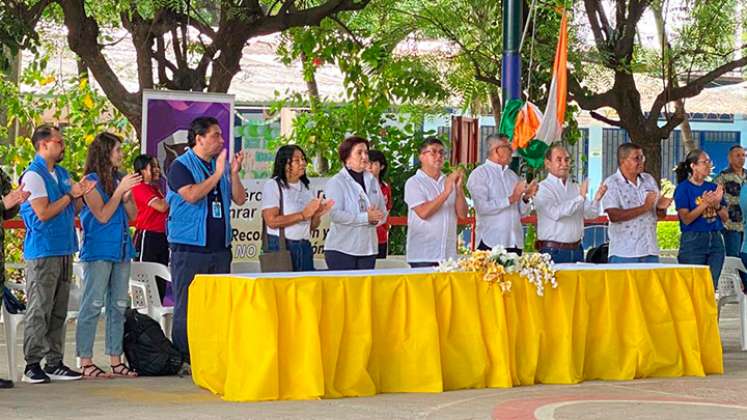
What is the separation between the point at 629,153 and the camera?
40.0ft

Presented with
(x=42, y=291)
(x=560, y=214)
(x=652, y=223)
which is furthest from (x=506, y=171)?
(x=42, y=291)

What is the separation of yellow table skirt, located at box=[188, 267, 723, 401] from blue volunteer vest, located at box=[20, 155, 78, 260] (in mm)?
1032

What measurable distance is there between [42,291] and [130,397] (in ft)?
3.68

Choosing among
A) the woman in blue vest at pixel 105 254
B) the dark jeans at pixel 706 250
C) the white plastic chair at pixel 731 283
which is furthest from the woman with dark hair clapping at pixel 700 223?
the woman in blue vest at pixel 105 254

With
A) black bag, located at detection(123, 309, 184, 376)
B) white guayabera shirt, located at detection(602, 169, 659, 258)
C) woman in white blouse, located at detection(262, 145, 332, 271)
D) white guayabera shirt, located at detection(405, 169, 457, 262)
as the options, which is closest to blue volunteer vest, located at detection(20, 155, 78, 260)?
→ black bag, located at detection(123, 309, 184, 376)

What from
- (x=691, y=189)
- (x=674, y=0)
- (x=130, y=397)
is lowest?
(x=130, y=397)

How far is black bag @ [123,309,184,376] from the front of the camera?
425 inches

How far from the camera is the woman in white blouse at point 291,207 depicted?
37.1 feet

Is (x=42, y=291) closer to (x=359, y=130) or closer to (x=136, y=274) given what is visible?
(x=136, y=274)

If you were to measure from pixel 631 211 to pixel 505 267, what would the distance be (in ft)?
7.97

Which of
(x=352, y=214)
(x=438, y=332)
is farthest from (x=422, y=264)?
(x=438, y=332)

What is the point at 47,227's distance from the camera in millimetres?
10133

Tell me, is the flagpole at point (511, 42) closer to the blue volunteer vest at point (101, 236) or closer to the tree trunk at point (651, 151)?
the blue volunteer vest at point (101, 236)

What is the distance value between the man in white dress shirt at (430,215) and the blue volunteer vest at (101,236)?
2.31 meters
